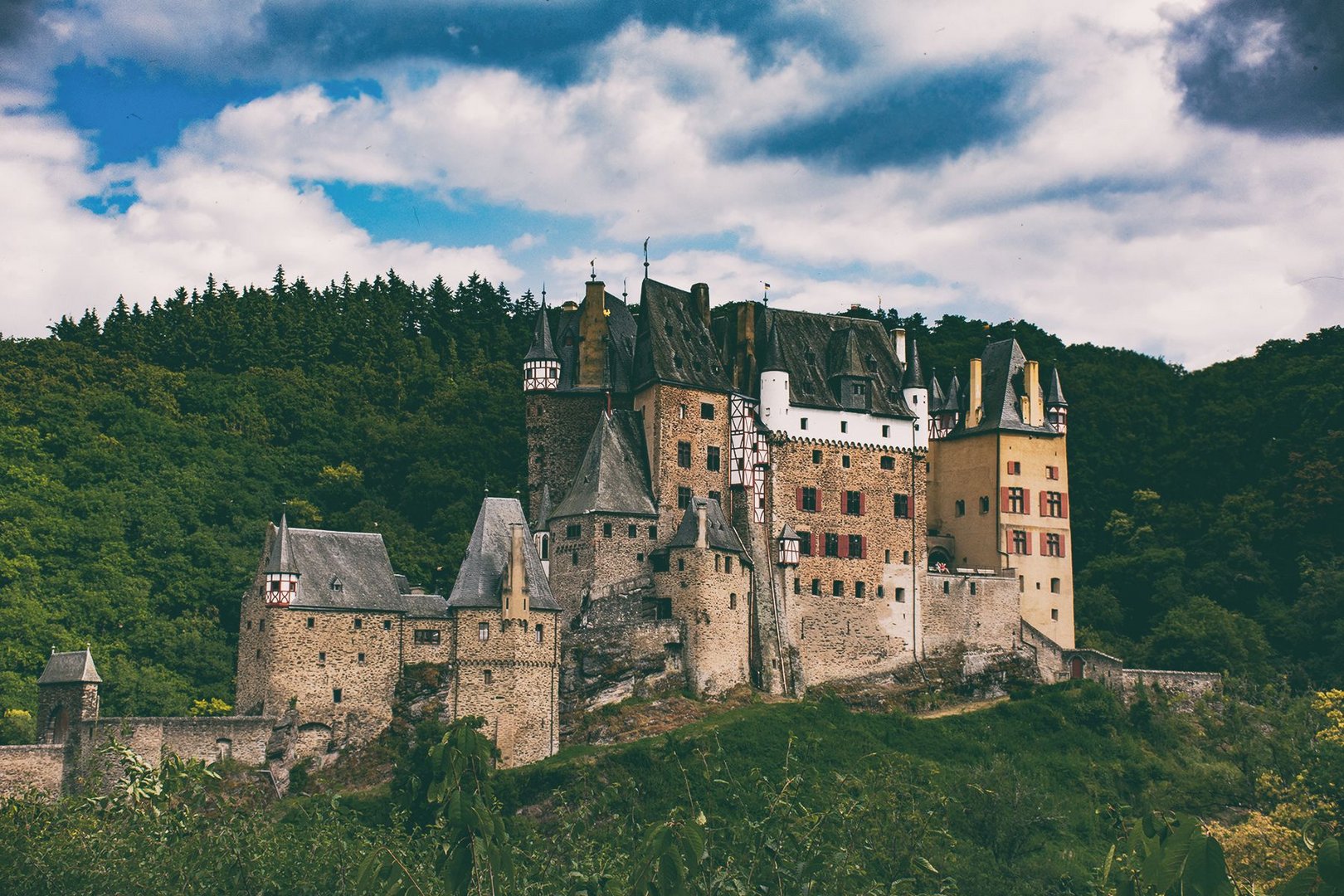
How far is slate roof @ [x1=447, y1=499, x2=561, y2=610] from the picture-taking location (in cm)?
5497

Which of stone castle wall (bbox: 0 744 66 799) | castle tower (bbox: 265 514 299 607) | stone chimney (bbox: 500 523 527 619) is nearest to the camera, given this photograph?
stone castle wall (bbox: 0 744 66 799)

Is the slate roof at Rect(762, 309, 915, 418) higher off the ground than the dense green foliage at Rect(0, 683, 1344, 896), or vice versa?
the slate roof at Rect(762, 309, 915, 418)

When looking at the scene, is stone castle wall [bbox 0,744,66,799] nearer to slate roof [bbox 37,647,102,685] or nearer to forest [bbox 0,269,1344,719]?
slate roof [bbox 37,647,102,685]

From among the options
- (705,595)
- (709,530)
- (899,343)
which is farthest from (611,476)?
(899,343)

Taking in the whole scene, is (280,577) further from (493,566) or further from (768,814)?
(768,814)

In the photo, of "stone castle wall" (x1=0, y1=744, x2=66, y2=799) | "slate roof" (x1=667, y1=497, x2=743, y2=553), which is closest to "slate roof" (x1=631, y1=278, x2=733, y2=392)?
"slate roof" (x1=667, y1=497, x2=743, y2=553)

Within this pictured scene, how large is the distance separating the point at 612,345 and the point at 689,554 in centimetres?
912

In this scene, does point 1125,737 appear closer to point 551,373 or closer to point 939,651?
point 939,651

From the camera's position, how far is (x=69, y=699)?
4941cm

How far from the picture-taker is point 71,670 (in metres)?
49.6

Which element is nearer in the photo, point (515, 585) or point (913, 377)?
A: point (515, 585)

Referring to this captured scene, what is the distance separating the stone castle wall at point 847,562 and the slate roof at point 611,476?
509 cm

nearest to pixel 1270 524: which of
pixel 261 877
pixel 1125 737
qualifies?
pixel 1125 737

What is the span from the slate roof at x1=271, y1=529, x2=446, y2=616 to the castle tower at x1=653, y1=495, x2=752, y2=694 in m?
7.95
